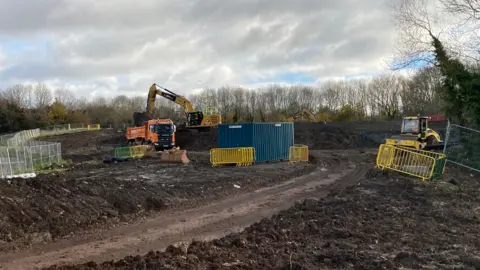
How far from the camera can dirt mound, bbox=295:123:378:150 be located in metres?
43.2

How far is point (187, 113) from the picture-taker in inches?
1807

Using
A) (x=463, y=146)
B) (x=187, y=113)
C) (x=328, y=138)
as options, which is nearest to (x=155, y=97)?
(x=187, y=113)

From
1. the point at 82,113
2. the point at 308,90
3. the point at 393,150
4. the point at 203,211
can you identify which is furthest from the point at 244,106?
the point at 203,211

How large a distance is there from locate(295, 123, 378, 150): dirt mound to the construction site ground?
25331 millimetres

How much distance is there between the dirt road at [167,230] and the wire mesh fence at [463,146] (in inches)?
302

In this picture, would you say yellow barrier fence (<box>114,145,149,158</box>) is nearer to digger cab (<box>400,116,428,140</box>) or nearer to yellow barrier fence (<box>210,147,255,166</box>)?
yellow barrier fence (<box>210,147,255,166</box>)

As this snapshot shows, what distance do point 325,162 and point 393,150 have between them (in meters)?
8.81

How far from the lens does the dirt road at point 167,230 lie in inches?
317

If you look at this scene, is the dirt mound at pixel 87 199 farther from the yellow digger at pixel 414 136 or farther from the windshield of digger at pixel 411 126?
the windshield of digger at pixel 411 126

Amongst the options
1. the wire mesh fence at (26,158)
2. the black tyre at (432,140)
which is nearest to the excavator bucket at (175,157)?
the wire mesh fence at (26,158)

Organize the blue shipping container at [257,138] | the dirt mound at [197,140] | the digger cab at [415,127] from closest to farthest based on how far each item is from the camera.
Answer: the blue shipping container at [257,138] → the digger cab at [415,127] → the dirt mound at [197,140]

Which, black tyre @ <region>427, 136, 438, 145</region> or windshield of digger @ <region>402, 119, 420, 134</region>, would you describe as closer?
windshield of digger @ <region>402, 119, 420, 134</region>

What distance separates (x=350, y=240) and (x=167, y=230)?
4273 mm

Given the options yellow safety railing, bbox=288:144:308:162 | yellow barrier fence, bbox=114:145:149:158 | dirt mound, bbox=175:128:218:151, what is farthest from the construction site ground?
dirt mound, bbox=175:128:218:151
